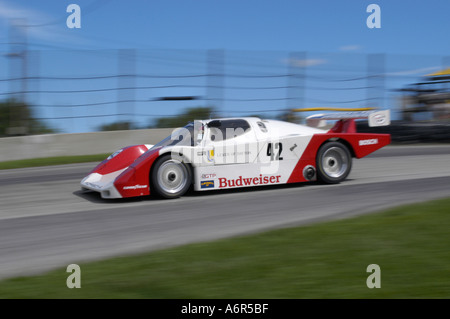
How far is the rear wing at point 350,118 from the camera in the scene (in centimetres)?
823

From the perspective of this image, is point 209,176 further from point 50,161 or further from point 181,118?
point 181,118

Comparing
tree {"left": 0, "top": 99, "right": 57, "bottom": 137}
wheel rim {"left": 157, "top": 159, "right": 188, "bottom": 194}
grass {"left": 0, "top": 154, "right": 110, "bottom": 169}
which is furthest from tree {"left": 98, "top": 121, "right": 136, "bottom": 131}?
wheel rim {"left": 157, "top": 159, "right": 188, "bottom": 194}

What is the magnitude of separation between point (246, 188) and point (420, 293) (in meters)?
4.82

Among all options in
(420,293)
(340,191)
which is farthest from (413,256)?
(340,191)

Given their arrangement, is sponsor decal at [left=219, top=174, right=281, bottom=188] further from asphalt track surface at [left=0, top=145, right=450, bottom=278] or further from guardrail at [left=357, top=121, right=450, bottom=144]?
guardrail at [left=357, top=121, right=450, bottom=144]

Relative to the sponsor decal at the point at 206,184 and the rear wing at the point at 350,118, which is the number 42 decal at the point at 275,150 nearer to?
the sponsor decal at the point at 206,184

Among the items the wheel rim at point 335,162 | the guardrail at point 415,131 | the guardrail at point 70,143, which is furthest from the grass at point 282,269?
the guardrail at point 415,131

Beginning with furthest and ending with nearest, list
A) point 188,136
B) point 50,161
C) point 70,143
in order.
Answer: point 70,143 → point 50,161 → point 188,136

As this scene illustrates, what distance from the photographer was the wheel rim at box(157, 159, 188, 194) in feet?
23.3

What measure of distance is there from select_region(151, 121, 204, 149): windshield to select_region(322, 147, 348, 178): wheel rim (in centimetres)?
207

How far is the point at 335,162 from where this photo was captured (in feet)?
26.7

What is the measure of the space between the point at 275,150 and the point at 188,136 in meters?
1.34

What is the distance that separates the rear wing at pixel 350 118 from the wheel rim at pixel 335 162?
0.57 metres

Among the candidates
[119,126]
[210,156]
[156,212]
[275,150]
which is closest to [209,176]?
[210,156]
